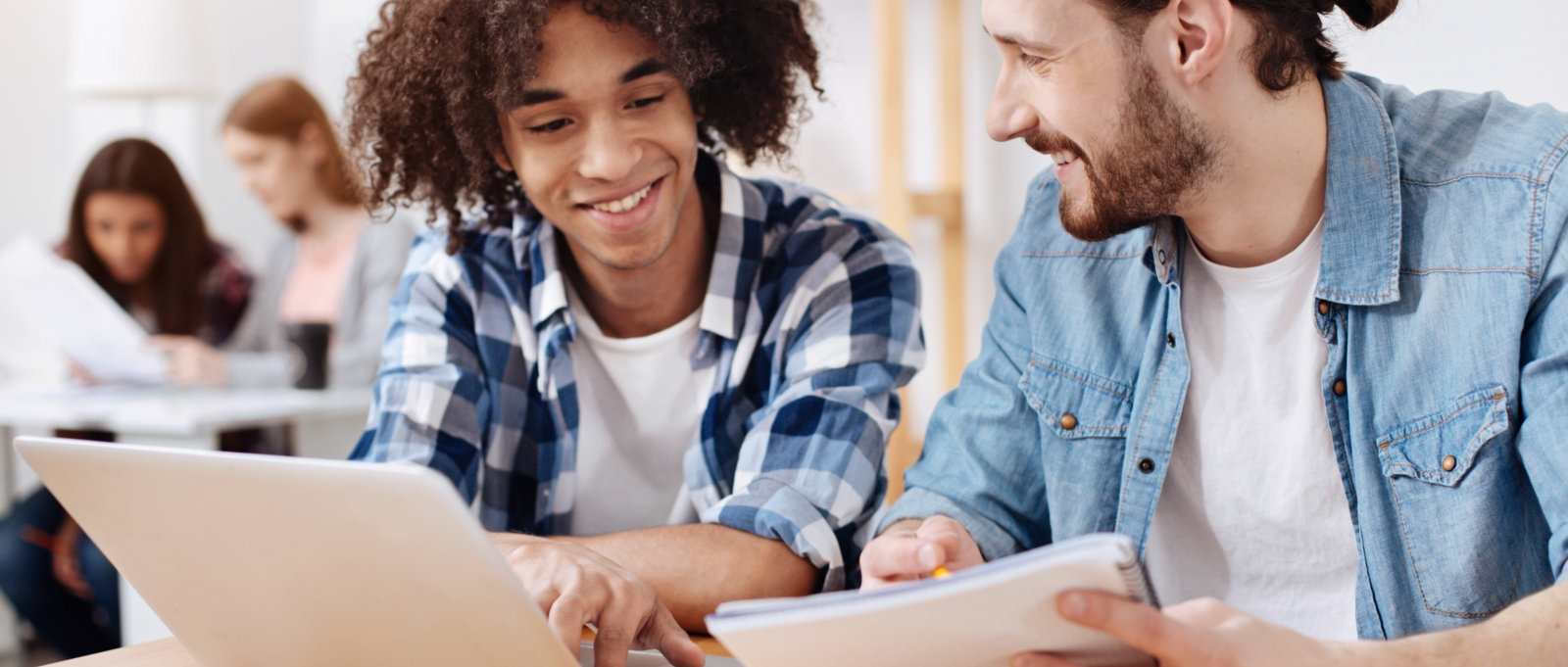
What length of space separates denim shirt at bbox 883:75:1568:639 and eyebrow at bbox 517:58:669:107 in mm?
417

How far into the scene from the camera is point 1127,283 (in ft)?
3.57

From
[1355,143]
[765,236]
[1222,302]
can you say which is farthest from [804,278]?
[1355,143]

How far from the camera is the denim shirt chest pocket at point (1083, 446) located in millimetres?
1064

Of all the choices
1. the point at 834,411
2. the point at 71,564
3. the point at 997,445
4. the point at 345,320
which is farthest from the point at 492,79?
the point at 71,564

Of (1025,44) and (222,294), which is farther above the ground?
(1025,44)

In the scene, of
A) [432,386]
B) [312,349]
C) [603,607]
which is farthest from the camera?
[312,349]

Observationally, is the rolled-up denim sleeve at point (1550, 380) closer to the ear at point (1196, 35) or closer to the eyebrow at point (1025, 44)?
the ear at point (1196, 35)

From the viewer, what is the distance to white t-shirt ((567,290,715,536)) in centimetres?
127

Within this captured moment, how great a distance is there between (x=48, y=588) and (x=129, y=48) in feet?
4.60

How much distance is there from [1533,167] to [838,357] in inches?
22.8

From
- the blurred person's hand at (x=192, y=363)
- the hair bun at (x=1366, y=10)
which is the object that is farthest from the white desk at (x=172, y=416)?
the hair bun at (x=1366, y=10)

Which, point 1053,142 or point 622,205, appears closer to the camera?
point 1053,142

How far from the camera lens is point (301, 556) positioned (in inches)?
25.3

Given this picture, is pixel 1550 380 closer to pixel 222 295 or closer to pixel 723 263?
pixel 723 263
